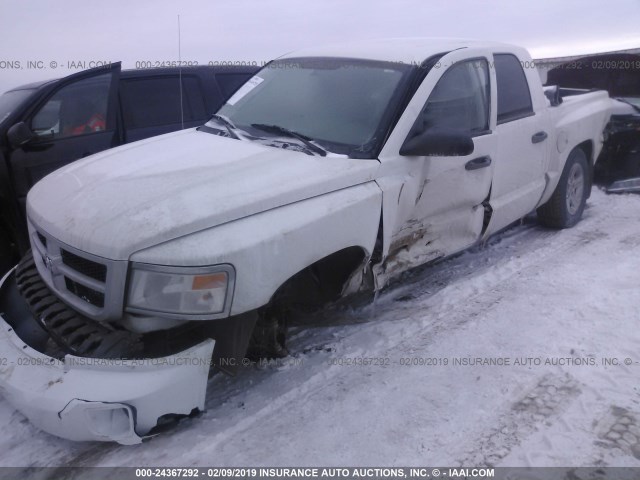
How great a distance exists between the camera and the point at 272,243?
2.45 meters

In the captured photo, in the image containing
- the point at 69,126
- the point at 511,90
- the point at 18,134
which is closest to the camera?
the point at 18,134

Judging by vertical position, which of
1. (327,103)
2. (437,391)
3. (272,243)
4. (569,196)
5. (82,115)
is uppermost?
(327,103)

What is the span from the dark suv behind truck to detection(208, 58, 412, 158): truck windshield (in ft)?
3.21

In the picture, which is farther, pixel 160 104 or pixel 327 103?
pixel 160 104

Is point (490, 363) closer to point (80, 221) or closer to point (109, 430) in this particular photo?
point (109, 430)

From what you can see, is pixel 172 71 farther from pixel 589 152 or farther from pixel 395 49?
pixel 589 152

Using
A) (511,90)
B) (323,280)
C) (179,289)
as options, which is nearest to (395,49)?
(511,90)

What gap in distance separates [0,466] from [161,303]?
3.57ft

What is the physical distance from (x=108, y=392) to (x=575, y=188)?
15.9 ft

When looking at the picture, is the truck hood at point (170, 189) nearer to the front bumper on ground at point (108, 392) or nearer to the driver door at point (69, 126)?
the front bumper on ground at point (108, 392)

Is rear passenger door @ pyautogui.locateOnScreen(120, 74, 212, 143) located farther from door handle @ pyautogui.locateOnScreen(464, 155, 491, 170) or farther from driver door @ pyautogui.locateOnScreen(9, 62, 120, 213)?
door handle @ pyautogui.locateOnScreen(464, 155, 491, 170)

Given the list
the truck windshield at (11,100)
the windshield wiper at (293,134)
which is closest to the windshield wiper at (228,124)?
the windshield wiper at (293,134)

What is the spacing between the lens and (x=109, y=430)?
2316 mm

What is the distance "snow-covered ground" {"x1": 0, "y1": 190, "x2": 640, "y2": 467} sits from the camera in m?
2.47
